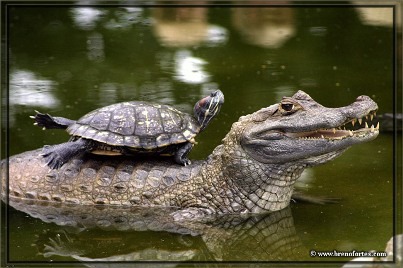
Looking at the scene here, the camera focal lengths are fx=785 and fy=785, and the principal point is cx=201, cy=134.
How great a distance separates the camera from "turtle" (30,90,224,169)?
6.78 m

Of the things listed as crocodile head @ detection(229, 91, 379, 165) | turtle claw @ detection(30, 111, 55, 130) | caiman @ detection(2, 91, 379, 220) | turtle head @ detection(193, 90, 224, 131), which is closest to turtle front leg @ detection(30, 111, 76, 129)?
turtle claw @ detection(30, 111, 55, 130)

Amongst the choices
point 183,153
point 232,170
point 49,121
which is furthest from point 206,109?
point 49,121

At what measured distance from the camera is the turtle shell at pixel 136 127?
677cm

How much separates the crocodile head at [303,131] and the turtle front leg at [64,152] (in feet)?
4.56

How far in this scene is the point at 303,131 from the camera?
6.52 meters

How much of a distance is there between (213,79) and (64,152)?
3.68m

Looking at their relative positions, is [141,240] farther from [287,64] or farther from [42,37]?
[42,37]

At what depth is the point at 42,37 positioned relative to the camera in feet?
39.4

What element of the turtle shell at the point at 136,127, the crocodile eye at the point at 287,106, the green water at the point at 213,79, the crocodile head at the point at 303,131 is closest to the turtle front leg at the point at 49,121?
the turtle shell at the point at 136,127

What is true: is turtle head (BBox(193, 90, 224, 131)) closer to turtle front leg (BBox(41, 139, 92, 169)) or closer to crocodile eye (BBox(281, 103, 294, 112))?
crocodile eye (BBox(281, 103, 294, 112))

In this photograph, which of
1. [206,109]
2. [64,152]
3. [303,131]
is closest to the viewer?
[303,131]

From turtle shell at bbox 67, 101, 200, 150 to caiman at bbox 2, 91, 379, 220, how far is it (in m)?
0.32

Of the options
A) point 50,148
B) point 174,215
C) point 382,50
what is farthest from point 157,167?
point 382,50

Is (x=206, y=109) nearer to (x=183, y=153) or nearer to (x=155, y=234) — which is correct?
(x=183, y=153)
